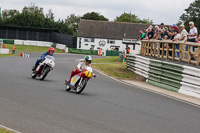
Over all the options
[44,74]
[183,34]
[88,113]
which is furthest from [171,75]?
[88,113]

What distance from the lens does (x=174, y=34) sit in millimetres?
19844

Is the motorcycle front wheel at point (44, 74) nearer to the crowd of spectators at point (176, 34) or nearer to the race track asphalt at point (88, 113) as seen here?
the race track asphalt at point (88, 113)

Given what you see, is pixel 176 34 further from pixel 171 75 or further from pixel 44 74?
pixel 44 74

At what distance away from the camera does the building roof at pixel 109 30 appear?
9806cm

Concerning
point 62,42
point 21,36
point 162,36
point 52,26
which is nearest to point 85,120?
point 162,36

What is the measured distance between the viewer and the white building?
319 feet

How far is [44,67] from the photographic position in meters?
17.1

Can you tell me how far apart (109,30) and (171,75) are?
81317 millimetres

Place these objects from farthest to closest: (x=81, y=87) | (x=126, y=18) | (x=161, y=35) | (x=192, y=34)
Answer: (x=126, y=18) < (x=161, y=35) < (x=192, y=34) < (x=81, y=87)

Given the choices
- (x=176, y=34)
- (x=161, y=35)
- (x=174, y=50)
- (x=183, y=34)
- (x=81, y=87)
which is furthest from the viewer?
(x=161, y=35)

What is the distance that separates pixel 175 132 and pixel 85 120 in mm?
1852

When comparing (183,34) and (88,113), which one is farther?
(183,34)

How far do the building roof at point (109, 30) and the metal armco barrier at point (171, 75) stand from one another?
7466 cm

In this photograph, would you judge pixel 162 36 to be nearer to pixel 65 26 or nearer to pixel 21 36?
pixel 21 36
